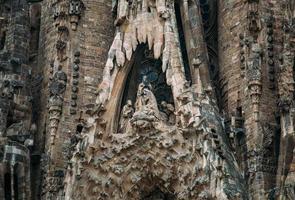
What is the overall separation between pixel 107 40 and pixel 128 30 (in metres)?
1.61

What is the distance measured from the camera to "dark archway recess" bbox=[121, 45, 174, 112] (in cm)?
Answer: 1842

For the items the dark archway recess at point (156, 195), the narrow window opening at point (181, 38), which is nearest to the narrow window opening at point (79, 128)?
the dark archway recess at point (156, 195)

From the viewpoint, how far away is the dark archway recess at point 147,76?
18.4 m

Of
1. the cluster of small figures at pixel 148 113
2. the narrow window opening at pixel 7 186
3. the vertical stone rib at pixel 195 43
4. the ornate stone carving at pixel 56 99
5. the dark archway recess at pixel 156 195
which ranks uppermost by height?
the vertical stone rib at pixel 195 43

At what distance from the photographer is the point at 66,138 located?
1858 centimetres

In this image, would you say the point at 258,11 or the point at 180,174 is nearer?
the point at 180,174

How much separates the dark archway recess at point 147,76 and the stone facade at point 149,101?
0.03 meters

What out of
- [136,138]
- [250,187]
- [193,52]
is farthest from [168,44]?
[250,187]

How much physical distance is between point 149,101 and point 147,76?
5.30ft

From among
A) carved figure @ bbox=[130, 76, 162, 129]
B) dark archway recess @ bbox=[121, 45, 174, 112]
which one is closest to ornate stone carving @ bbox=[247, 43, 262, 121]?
dark archway recess @ bbox=[121, 45, 174, 112]

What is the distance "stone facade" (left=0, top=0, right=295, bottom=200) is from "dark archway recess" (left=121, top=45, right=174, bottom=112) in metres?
0.03

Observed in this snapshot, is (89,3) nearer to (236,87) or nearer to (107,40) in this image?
(107,40)

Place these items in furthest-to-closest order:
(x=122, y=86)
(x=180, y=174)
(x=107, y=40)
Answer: (x=107, y=40) < (x=122, y=86) < (x=180, y=174)

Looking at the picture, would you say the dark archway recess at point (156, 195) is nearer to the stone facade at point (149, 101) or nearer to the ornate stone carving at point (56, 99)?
the stone facade at point (149, 101)
